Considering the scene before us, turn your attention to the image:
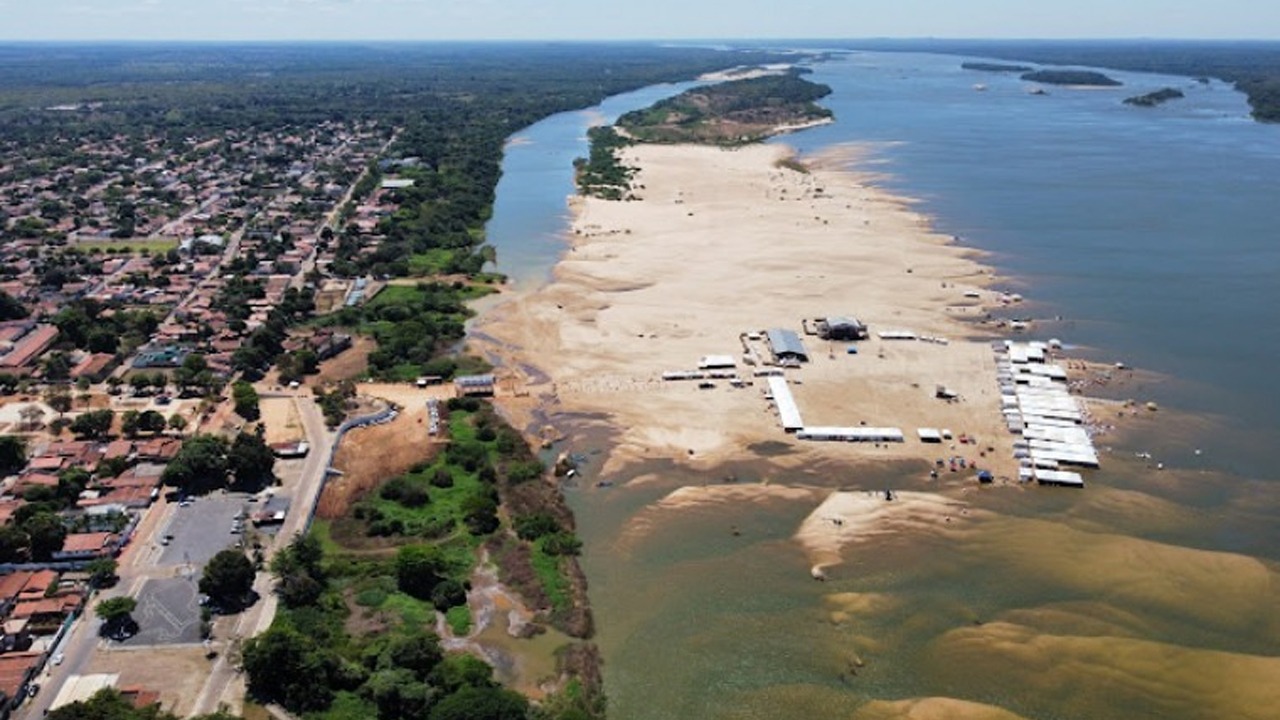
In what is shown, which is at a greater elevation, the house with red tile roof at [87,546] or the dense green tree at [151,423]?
the dense green tree at [151,423]

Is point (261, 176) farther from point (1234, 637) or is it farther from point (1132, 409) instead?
point (1234, 637)

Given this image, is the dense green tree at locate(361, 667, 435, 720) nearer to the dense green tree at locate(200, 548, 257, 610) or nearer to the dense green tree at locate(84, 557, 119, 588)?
the dense green tree at locate(200, 548, 257, 610)

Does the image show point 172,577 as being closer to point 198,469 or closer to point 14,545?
point 14,545

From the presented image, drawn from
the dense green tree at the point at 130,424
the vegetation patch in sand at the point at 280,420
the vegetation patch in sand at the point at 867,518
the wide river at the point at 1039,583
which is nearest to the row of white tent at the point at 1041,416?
the wide river at the point at 1039,583

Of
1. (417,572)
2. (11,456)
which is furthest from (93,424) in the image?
(417,572)

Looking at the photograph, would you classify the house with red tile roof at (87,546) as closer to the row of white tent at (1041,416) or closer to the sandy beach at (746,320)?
the sandy beach at (746,320)

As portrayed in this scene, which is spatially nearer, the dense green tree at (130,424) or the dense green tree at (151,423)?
the dense green tree at (130,424)
